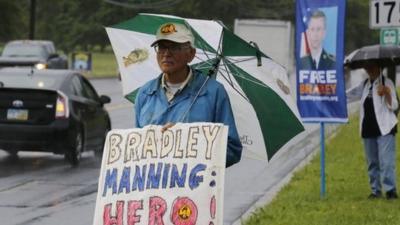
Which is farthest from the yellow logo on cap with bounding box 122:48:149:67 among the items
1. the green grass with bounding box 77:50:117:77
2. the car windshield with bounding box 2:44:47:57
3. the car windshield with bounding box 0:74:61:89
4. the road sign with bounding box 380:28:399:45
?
the green grass with bounding box 77:50:117:77

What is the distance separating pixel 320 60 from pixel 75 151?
5.89m

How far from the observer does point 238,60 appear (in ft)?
19.0

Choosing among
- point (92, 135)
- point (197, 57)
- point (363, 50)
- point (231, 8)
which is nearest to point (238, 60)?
point (197, 57)

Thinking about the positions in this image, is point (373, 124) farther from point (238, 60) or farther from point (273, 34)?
point (273, 34)

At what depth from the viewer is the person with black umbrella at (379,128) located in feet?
33.3

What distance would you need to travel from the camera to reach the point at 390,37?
59.6ft

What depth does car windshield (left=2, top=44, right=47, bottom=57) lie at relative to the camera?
3744 centimetres

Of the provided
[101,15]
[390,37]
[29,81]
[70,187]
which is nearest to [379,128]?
[70,187]

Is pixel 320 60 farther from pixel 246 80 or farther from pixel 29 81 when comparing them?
pixel 29 81

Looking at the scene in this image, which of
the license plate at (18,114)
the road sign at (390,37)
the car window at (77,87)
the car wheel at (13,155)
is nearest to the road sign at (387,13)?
the road sign at (390,37)

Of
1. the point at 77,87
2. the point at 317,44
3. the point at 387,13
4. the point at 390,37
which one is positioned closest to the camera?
the point at 317,44

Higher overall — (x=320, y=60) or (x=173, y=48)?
(x=173, y=48)

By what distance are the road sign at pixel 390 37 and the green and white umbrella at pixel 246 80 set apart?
12.1 meters

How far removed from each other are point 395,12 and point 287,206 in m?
4.05
